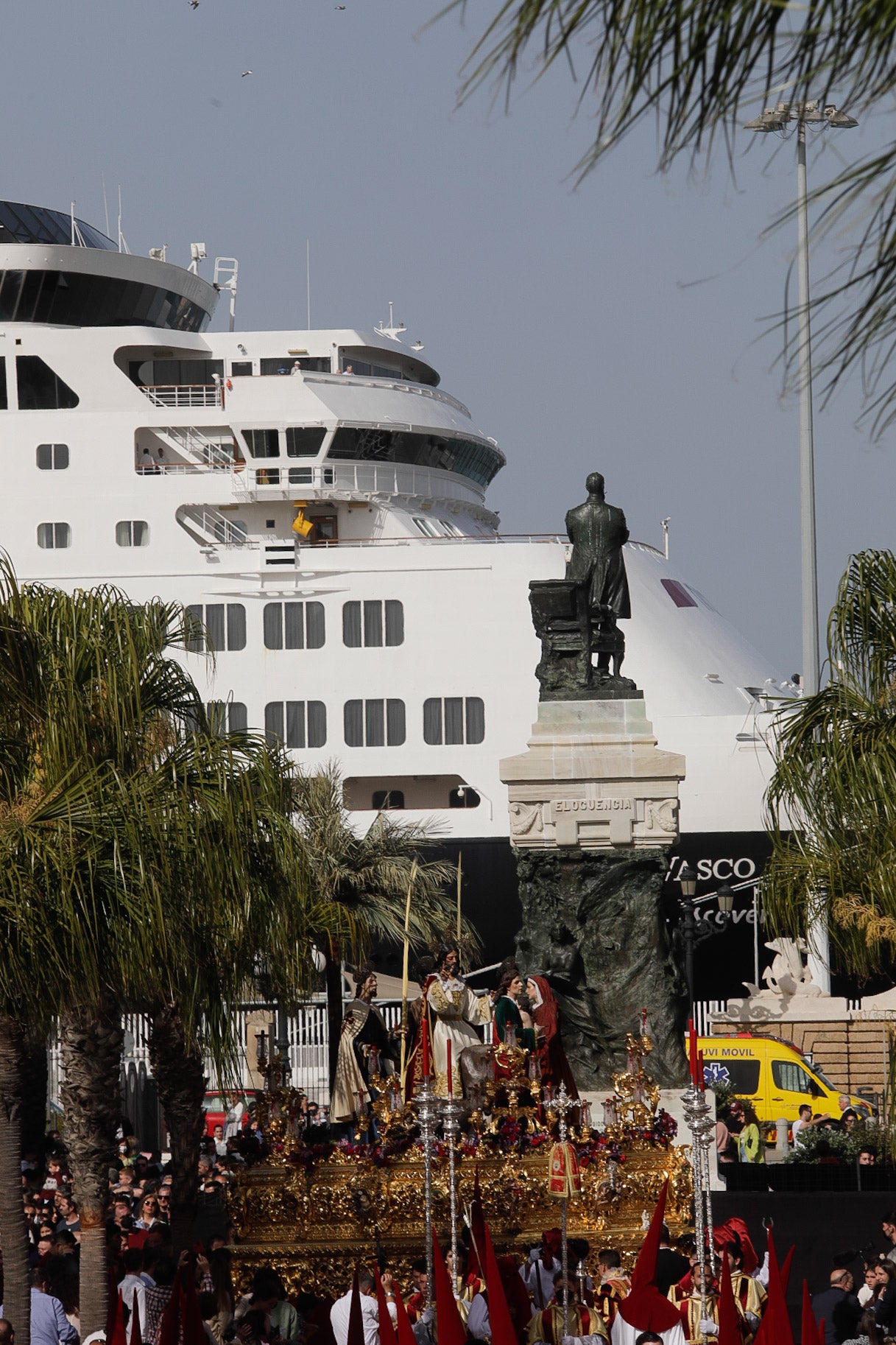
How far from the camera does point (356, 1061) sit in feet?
52.7

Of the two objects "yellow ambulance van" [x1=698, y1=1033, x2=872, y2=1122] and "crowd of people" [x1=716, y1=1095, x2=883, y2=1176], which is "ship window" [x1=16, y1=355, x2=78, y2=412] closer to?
"yellow ambulance van" [x1=698, y1=1033, x2=872, y2=1122]

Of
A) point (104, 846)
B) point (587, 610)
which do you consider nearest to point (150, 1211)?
point (104, 846)

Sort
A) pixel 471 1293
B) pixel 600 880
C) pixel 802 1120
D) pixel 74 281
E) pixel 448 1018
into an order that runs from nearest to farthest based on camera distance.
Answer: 1. pixel 471 1293
2. pixel 448 1018
3. pixel 600 880
4. pixel 802 1120
5. pixel 74 281

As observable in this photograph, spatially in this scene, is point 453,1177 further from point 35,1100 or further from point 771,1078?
point 35,1100

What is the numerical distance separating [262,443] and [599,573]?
18.9m

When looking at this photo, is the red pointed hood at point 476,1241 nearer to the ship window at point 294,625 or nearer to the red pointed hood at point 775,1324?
the red pointed hood at point 775,1324

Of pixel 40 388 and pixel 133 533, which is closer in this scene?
pixel 133 533

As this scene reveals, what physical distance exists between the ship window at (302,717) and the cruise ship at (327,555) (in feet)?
0.14

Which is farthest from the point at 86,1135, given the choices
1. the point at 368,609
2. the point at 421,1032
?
the point at 368,609

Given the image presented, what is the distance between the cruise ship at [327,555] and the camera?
34.1 metres

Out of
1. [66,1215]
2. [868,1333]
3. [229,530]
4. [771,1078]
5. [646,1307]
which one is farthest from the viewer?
[229,530]

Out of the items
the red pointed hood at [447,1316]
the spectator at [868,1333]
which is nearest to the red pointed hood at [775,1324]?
the red pointed hood at [447,1316]

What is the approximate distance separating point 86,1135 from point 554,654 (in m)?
8.22

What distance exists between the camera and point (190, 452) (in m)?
36.5
